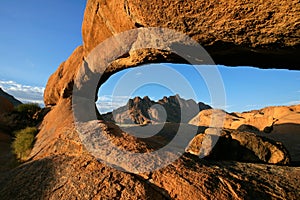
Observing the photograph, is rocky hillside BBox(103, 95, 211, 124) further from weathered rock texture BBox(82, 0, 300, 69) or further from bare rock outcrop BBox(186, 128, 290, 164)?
→ weathered rock texture BBox(82, 0, 300, 69)

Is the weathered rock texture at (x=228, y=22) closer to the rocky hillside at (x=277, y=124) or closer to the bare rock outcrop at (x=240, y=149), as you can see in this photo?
the bare rock outcrop at (x=240, y=149)

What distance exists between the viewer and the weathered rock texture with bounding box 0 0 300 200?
13.0 ft

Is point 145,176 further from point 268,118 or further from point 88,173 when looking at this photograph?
point 268,118

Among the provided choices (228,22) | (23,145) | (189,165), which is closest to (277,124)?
(228,22)

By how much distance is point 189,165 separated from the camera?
476cm

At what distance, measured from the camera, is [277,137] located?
687 inches

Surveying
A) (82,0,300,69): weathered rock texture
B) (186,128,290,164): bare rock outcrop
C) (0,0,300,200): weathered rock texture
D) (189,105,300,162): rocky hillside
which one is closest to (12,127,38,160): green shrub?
(0,0,300,200): weathered rock texture

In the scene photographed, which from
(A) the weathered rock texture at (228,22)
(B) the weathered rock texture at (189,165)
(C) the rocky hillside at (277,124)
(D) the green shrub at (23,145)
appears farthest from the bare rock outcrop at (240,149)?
(D) the green shrub at (23,145)

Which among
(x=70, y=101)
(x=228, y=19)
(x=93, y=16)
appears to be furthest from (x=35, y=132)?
(x=228, y=19)

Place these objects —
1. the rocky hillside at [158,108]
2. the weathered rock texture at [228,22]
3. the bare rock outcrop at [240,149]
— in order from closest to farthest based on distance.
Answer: the weathered rock texture at [228,22] < the bare rock outcrop at [240,149] < the rocky hillside at [158,108]

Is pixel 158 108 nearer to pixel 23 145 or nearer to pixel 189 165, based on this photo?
pixel 23 145

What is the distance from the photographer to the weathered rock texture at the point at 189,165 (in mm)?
3967

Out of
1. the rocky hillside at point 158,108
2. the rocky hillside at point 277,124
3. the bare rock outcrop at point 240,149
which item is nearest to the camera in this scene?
the bare rock outcrop at point 240,149

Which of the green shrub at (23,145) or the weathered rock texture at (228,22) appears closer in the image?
the weathered rock texture at (228,22)
